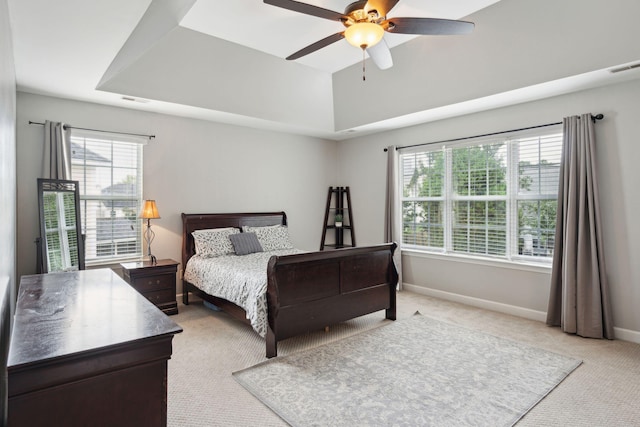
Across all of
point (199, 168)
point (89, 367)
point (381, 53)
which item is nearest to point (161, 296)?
point (199, 168)

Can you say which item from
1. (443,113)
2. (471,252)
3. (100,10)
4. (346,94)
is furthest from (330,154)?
(100,10)

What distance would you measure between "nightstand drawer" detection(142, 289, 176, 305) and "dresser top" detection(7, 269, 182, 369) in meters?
2.20

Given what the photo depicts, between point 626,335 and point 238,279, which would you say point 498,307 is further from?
point 238,279

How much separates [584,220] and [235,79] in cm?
415

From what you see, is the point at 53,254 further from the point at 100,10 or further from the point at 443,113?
the point at 443,113

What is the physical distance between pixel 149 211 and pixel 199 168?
1.02 m

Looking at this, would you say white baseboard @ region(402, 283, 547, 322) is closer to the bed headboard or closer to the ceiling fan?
the bed headboard

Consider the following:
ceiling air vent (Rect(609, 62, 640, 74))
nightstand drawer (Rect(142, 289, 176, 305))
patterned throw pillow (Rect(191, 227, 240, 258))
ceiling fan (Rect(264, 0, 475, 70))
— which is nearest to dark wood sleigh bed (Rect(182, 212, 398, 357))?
nightstand drawer (Rect(142, 289, 176, 305))

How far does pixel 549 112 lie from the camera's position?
13.3 ft

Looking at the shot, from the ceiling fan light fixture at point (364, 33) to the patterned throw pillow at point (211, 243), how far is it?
3.09 m

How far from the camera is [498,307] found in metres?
4.53

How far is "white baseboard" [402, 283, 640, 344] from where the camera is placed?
3562 mm

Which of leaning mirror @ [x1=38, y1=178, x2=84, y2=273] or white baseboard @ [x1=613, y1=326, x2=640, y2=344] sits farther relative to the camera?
leaning mirror @ [x1=38, y1=178, x2=84, y2=273]

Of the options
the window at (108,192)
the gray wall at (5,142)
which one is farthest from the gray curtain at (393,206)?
the gray wall at (5,142)
